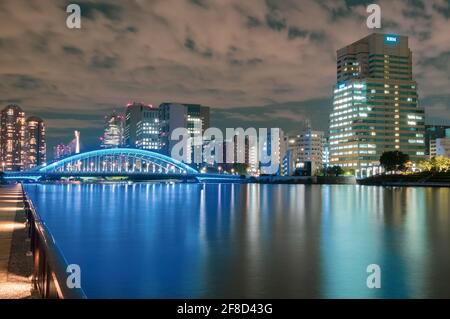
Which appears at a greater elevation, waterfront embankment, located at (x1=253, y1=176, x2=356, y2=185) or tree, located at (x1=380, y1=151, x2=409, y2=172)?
tree, located at (x1=380, y1=151, x2=409, y2=172)

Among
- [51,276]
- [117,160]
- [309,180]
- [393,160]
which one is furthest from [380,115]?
[51,276]

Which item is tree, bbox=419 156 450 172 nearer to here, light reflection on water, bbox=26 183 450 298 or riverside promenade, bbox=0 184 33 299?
light reflection on water, bbox=26 183 450 298

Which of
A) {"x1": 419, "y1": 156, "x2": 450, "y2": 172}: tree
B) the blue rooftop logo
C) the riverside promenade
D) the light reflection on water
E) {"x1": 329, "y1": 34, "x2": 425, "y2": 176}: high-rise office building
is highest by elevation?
the blue rooftop logo

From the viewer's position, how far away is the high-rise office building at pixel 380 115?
187m

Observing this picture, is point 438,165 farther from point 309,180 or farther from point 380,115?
point 380,115

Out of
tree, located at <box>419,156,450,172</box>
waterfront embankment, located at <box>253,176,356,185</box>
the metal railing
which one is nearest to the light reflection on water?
the metal railing

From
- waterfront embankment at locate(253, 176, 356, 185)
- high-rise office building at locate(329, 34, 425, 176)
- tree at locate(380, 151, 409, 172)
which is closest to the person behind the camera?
tree at locate(380, 151, 409, 172)

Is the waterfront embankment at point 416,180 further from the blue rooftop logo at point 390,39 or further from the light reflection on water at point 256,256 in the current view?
the light reflection on water at point 256,256

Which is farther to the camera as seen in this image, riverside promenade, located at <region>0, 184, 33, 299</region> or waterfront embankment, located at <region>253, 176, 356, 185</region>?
waterfront embankment, located at <region>253, 176, 356, 185</region>

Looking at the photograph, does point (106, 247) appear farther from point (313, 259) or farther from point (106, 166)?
point (106, 166)

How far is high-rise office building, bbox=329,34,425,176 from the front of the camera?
18662cm

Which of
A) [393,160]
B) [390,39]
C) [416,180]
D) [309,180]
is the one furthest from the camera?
[390,39]

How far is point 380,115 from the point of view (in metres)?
188
